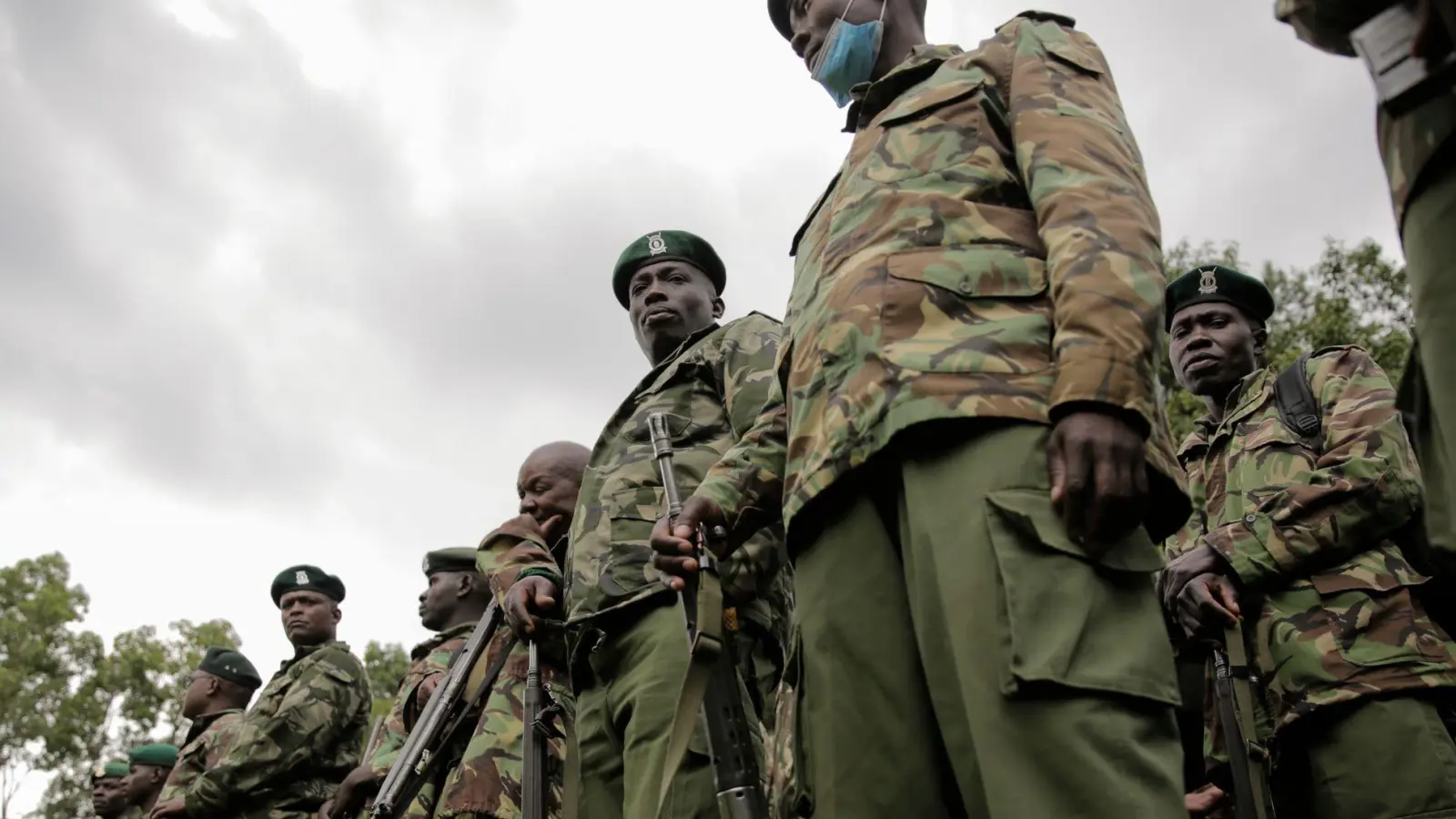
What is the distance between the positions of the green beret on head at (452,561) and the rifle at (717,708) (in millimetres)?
5247

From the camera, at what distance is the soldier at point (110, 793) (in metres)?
11.8

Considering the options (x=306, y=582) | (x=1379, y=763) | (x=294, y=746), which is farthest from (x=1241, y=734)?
(x=306, y=582)

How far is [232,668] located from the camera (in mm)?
10008

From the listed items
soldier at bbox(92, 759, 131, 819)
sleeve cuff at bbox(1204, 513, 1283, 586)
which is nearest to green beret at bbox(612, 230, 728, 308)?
sleeve cuff at bbox(1204, 513, 1283, 586)

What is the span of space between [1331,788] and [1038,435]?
74.8 inches

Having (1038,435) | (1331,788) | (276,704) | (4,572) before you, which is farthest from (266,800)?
(4,572)

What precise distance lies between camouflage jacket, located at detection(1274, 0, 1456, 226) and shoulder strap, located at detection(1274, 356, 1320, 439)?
7.83 ft

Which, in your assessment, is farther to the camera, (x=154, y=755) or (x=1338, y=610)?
(x=154, y=755)

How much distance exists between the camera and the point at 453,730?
18.4ft

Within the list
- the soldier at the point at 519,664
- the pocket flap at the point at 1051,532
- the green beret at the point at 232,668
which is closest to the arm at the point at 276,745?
the green beret at the point at 232,668

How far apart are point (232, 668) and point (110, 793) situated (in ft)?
10.3

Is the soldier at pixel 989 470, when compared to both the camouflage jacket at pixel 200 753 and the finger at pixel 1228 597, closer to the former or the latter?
the finger at pixel 1228 597

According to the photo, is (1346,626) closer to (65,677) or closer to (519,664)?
(519,664)

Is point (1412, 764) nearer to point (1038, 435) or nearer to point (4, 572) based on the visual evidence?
point (1038, 435)
